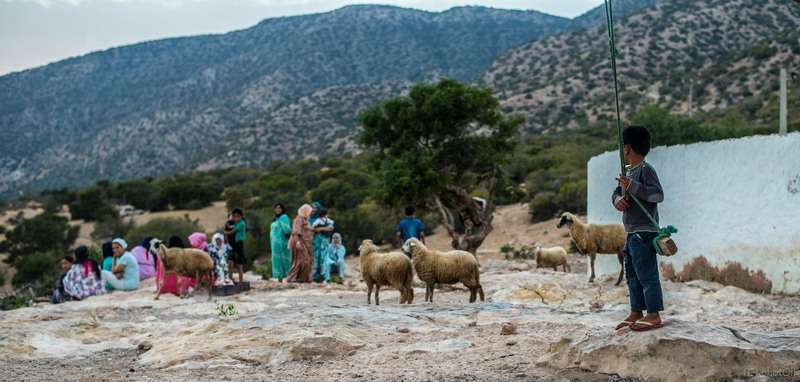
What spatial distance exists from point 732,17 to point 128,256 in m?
59.9

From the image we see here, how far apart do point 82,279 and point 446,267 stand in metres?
7.89

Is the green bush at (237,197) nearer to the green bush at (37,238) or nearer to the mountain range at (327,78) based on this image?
the green bush at (37,238)

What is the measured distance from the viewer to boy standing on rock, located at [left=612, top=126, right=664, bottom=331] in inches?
200

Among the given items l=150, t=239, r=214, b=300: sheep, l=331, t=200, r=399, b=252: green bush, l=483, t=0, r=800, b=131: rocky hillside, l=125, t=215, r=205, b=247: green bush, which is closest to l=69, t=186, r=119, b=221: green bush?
l=125, t=215, r=205, b=247: green bush

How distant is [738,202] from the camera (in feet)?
34.8

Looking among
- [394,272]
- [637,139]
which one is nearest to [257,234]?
[394,272]

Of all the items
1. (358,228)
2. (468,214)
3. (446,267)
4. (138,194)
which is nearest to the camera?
(446,267)

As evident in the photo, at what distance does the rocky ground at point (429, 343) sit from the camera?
4805mm

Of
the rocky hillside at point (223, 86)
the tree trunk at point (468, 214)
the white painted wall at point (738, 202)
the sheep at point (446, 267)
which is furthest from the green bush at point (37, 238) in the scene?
the rocky hillside at point (223, 86)

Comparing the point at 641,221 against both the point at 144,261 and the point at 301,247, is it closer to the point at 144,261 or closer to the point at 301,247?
the point at 301,247

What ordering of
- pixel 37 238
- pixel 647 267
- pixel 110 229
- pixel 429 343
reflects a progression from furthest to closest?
pixel 110 229, pixel 37 238, pixel 429 343, pixel 647 267

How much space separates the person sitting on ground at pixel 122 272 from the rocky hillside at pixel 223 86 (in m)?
56.2

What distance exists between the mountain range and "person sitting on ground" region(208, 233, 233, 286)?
130 ft

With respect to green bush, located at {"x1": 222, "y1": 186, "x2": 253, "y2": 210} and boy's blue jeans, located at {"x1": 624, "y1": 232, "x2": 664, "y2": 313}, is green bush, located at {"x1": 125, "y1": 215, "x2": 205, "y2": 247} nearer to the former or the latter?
green bush, located at {"x1": 222, "y1": 186, "x2": 253, "y2": 210}
